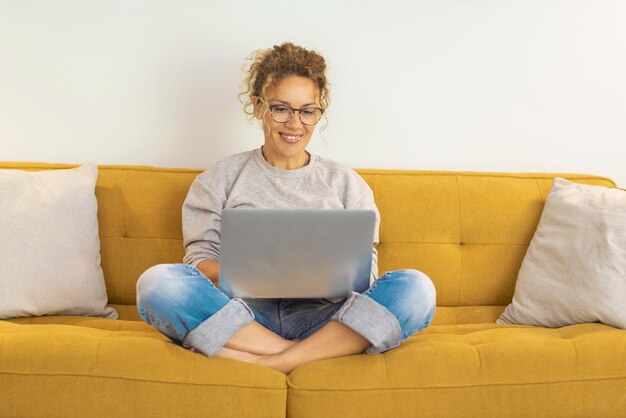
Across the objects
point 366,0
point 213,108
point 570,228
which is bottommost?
point 570,228

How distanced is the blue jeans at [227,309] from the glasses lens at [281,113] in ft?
1.90

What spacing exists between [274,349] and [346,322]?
0.19 meters

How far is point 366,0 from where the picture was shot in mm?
2658

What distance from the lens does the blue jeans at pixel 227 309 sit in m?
1.75

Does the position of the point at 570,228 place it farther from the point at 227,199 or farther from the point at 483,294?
the point at 227,199

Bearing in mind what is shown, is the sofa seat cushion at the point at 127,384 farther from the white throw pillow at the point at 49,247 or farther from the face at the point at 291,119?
the face at the point at 291,119

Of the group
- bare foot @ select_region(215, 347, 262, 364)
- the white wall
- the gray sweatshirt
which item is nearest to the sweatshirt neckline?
the gray sweatshirt

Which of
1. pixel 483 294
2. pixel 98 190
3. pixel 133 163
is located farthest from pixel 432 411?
pixel 133 163

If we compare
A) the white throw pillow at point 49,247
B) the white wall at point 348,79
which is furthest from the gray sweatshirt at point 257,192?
the white wall at point 348,79

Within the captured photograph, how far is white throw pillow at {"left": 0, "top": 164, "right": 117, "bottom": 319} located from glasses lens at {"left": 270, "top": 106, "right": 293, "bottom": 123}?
59 cm

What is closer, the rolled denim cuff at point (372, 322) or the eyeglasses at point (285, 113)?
the rolled denim cuff at point (372, 322)

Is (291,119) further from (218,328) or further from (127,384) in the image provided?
(127,384)

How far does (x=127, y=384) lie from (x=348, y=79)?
1.42 m

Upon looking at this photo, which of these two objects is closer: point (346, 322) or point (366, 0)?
point (346, 322)
